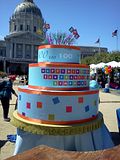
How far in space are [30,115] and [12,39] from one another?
98.4 meters

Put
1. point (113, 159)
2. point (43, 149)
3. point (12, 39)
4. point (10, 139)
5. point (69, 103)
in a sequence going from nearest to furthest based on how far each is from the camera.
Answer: point (113, 159)
point (43, 149)
point (69, 103)
point (10, 139)
point (12, 39)

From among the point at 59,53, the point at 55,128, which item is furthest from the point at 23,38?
the point at 55,128

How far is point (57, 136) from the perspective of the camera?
4258 mm

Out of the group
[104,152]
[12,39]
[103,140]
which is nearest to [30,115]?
[103,140]

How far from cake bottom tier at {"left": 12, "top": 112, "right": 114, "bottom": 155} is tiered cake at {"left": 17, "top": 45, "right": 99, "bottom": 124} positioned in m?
0.11

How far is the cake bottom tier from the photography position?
163 inches

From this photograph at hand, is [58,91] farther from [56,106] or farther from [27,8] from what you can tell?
[27,8]

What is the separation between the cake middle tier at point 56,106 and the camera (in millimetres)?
4195

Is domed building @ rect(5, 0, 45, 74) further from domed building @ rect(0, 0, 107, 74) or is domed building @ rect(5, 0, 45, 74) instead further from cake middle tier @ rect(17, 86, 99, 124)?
cake middle tier @ rect(17, 86, 99, 124)

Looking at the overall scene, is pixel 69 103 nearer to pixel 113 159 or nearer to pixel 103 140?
pixel 103 140

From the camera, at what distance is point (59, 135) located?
4168 mm

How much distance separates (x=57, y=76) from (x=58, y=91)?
25 centimetres

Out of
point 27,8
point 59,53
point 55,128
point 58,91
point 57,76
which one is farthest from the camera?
point 27,8

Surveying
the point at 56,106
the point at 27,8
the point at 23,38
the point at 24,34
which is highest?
the point at 27,8
